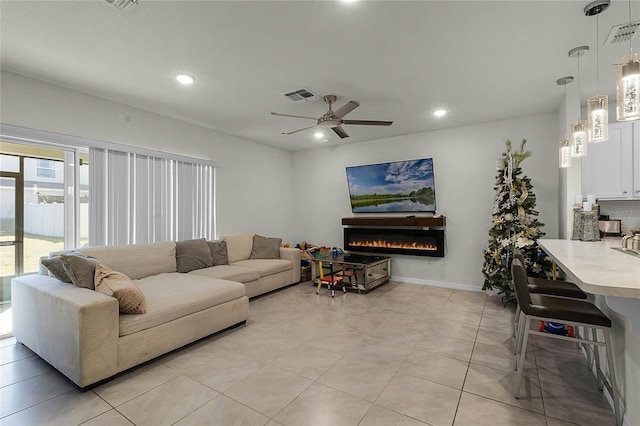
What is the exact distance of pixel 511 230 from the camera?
13.2 ft

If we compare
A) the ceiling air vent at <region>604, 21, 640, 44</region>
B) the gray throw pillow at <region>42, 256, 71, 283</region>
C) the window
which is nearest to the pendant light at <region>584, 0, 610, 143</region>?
the ceiling air vent at <region>604, 21, 640, 44</region>

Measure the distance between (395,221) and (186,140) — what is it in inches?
150

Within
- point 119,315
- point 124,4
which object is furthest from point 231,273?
point 124,4

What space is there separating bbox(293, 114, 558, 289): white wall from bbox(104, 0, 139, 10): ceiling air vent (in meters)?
4.51

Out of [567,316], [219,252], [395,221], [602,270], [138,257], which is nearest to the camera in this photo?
[602,270]

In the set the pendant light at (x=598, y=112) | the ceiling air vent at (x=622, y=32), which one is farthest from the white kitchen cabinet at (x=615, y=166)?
the pendant light at (x=598, y=112)

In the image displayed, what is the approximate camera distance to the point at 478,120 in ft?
15.3

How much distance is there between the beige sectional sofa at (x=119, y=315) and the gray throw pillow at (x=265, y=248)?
116cm

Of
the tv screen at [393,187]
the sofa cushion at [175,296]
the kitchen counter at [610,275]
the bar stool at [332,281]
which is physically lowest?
the bar stool at [332,281]

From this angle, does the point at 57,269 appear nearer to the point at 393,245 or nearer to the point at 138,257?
the point at 138,257

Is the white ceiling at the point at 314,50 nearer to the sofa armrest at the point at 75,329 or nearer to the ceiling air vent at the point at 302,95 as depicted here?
the ceiling air vent at the point at 302,95

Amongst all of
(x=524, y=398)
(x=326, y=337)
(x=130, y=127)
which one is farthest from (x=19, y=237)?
(x=524, y=398)

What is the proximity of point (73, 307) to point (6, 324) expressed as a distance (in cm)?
193

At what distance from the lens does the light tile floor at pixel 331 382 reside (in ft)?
6.38
